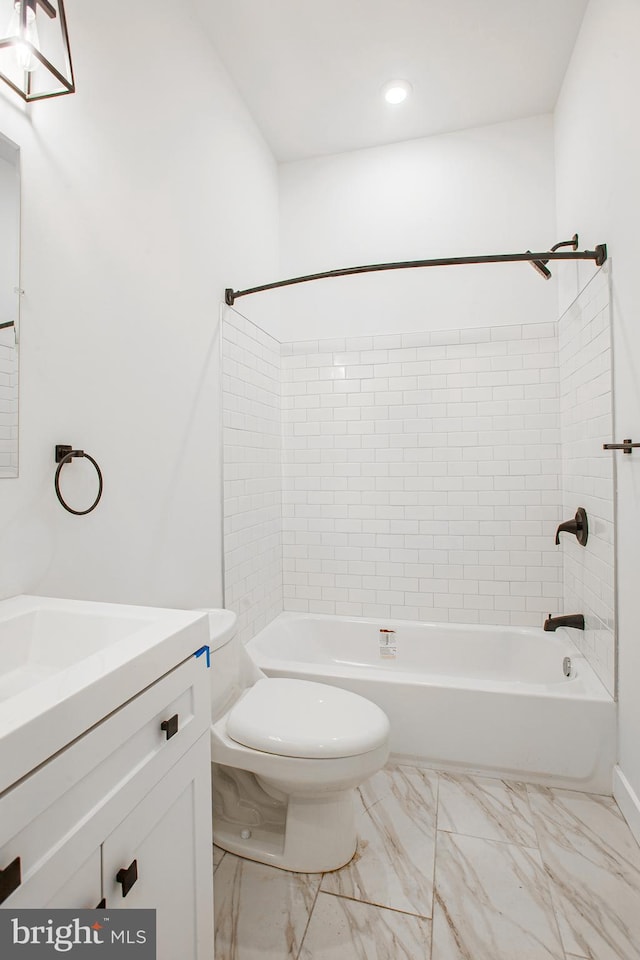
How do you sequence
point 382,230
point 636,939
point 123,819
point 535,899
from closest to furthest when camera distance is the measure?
1. point 123,819
2. point 636,939
3. point 535,899
4. point 382,230

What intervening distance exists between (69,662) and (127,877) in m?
0.41

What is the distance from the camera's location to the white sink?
56 centimetres

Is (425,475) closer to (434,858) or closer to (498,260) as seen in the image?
(498,260)

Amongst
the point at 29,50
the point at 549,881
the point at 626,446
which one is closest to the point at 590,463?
the point at 626,446

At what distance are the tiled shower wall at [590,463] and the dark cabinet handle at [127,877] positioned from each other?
1735 mm

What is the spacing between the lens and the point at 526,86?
2.31m

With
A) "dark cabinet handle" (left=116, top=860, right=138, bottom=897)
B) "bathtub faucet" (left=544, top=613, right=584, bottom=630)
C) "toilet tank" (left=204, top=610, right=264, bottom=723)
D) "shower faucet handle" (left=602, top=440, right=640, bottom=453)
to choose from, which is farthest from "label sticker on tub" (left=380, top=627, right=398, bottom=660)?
"dark cabinet handle" (left=116, top=860, right=138, bottom=897)

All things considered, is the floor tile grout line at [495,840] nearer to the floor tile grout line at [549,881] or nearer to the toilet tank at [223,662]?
the floor tile grout line at [549,881]

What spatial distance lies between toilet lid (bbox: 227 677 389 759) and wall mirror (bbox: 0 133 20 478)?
100 centimetres

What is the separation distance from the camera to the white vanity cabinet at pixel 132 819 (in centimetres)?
56

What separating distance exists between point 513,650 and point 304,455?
61.0 inches

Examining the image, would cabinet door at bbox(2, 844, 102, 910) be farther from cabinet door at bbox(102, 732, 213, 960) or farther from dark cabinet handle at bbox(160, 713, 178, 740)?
dark cabinet handle at bbox(160, 713, 178, 740)

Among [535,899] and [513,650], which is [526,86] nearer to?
[513,650]

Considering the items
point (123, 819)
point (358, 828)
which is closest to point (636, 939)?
point (358, 828)
